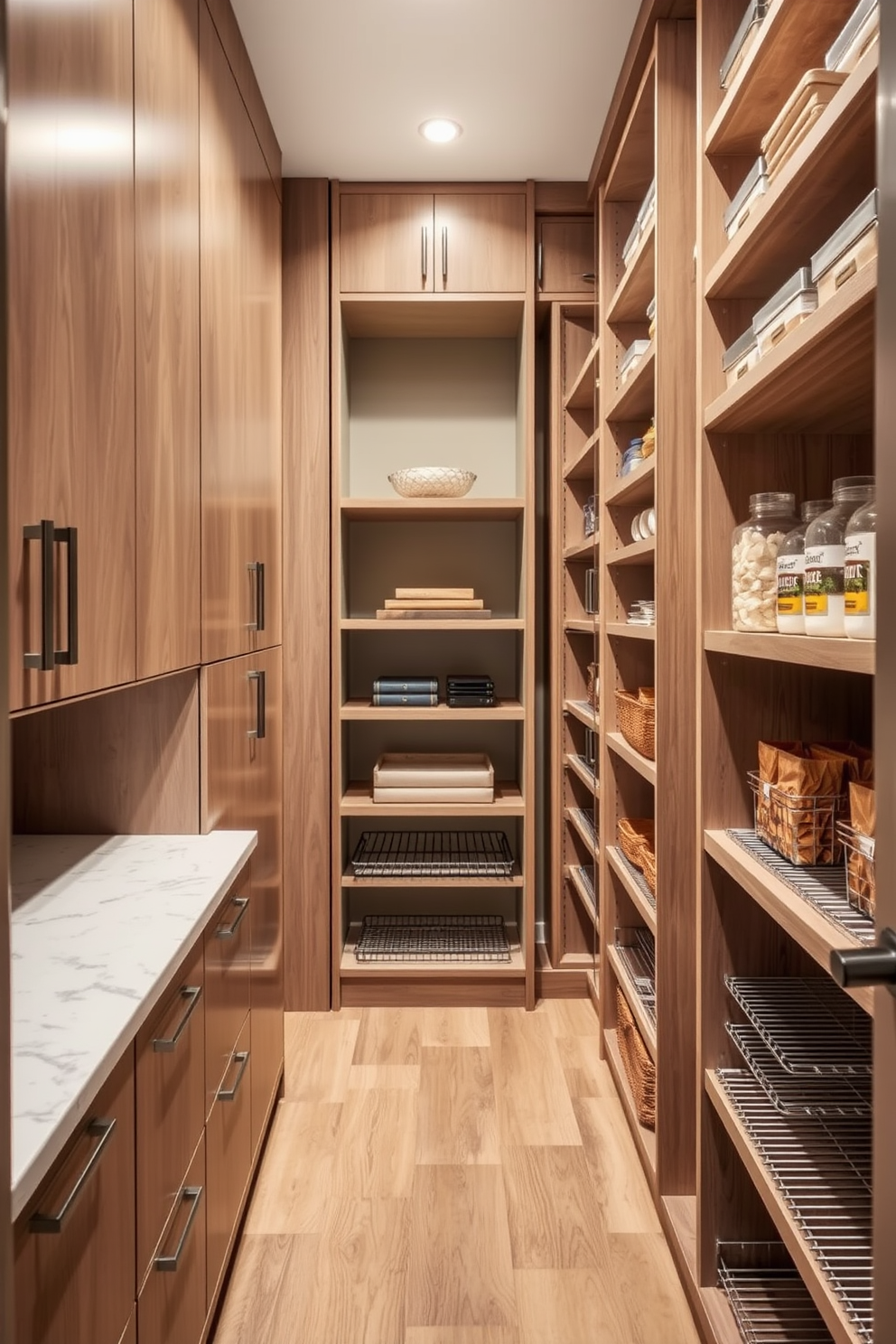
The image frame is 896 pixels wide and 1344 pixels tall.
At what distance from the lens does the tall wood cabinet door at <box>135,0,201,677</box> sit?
1.39 meters

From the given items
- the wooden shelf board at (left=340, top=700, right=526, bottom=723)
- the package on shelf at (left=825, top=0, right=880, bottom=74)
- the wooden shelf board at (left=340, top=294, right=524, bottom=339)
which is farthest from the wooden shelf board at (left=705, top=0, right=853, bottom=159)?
the wooden shelf board at (left=340, top=700, right=526, bottom=723)

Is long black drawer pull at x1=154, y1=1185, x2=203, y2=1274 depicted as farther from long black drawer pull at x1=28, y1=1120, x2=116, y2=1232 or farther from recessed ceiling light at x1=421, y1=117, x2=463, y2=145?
recessed ceiling light at x1=421, y1=117, x2=463, y2=145

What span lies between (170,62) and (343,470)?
1532 millimetres

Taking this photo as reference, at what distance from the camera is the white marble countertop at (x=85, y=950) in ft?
2.84

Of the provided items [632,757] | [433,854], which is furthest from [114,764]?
[433,854]

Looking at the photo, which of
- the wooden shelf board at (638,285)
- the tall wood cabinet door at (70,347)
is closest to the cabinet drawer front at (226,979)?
the tall wood cabinet door at (70,347)

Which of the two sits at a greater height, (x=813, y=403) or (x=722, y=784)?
(x=813, y=403)

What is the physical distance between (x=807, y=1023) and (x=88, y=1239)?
3.72ft

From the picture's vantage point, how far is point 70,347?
1.10 metres

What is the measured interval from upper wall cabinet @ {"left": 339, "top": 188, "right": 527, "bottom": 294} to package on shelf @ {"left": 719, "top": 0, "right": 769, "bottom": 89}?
1.35m

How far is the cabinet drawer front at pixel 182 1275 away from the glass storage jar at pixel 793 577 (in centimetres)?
121

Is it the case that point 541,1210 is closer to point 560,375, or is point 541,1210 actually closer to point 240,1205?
point 240,1205

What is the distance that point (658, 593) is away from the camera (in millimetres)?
1864

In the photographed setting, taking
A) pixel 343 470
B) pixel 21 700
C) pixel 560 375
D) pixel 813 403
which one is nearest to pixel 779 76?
pixel 813 403
